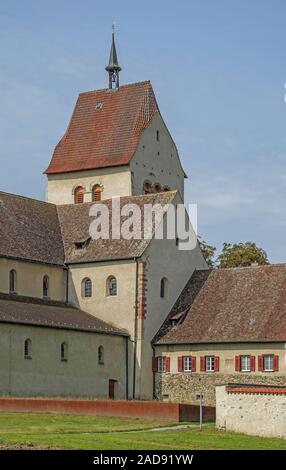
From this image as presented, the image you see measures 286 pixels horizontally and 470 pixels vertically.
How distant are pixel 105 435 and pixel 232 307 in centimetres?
2928

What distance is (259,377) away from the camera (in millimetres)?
66562

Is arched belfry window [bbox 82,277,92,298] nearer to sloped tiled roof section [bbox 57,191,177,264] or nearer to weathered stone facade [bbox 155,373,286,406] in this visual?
sloped tiled roof section [bbox 57,191,177,264]

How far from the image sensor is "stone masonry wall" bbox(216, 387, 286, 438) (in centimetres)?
4778

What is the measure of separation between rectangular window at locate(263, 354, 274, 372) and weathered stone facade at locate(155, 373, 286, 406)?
1.38 feet

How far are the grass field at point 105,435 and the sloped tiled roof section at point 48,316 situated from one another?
37.0 ft

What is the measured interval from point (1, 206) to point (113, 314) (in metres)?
10.4

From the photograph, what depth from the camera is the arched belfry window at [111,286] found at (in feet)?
237

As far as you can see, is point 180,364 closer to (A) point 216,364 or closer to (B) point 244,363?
(A) point 216,364

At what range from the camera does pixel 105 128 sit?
283ft

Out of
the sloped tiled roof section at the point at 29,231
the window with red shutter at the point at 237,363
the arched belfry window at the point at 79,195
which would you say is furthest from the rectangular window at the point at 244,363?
the arched belfry window at the point at 79,195

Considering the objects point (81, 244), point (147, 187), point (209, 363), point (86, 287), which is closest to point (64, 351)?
point (86, 287)

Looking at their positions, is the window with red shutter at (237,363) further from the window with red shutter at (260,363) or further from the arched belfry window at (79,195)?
the arched belfry window at (79,195)
